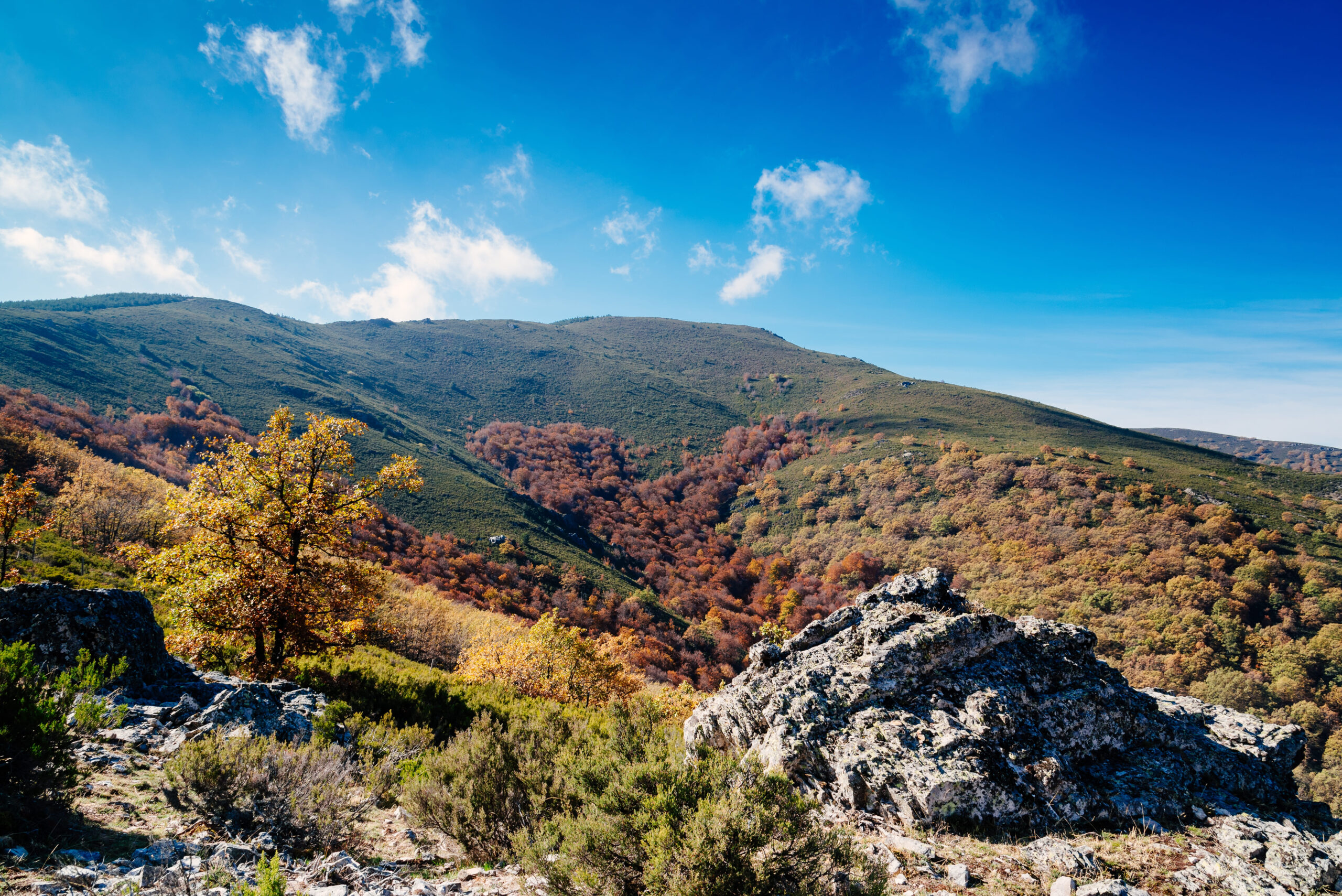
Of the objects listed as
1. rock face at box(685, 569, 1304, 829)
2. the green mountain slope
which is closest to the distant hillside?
the green mountain slope

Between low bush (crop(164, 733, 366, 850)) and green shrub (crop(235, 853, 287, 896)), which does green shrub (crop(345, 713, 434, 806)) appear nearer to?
low bush (crop(164, 733, 366, 850))

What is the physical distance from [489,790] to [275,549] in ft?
29.1

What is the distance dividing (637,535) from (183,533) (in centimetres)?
6974

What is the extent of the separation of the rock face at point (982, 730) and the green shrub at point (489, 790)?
8.50 ft

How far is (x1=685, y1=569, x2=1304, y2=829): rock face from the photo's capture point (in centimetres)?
635

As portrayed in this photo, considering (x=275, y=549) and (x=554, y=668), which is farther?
(x=554, y=668)

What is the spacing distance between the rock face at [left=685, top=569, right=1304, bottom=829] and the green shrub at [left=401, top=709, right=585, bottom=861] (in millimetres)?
2592

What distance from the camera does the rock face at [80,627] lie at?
8.10m

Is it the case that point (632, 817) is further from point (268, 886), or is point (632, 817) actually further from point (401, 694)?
point (401, 694)

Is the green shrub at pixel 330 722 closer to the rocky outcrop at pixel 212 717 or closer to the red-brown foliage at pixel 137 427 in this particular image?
the rocky outcrop at pixel 212 717

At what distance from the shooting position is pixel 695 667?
5841cm

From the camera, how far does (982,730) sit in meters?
6.96

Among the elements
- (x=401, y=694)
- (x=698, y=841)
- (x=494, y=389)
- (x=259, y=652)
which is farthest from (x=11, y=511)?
(x=494, y=389)

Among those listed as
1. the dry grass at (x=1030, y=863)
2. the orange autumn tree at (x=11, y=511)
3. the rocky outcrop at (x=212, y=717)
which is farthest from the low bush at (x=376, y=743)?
the orange autumn tree at (x=11, y=511)
